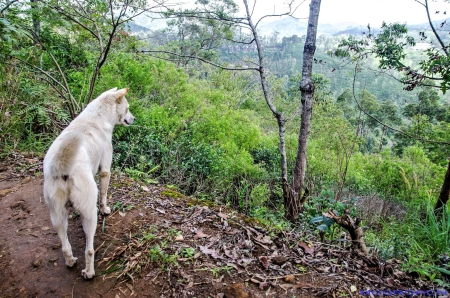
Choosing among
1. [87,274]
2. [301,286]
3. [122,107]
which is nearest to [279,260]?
[301,286]

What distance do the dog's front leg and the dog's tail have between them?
0.66 metres

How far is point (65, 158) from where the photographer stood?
6.87 ft

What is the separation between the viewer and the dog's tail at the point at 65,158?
6.73 ft

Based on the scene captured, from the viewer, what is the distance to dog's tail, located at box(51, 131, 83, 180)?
2.05 metres

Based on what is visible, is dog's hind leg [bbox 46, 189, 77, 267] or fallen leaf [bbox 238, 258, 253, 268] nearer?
dog's hind leg [bbox 46, 189, 77, 267]

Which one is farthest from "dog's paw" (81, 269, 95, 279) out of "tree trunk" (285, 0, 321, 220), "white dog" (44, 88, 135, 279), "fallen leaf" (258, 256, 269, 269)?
"tree trunk" (285, 0, 321, 220)

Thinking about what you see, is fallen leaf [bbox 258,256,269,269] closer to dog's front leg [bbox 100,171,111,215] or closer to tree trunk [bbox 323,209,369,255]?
tree trunk [bbox 323,209,369,255]

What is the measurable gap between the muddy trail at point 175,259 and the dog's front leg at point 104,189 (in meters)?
0.10

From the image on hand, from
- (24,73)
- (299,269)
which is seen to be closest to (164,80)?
(24,73)

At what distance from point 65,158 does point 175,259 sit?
131cm

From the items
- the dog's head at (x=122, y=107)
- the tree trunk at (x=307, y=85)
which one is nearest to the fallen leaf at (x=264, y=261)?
the dog's head at (x=122, y=107)

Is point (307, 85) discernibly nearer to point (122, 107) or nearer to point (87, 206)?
point (122, 107)

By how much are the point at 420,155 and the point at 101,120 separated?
59.4 ft

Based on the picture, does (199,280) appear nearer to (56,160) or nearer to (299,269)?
(299,269)
